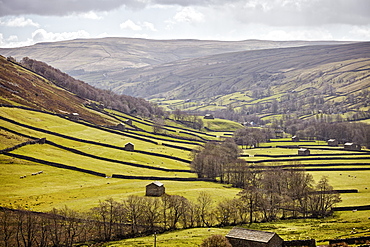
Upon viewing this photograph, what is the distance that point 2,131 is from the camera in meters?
111

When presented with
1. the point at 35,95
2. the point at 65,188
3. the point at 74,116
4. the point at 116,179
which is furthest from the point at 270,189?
the point at 35,95

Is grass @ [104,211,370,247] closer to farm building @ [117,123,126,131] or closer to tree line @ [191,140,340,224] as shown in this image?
tree line @ [191,140,340,224]

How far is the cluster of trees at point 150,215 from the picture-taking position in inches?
2288

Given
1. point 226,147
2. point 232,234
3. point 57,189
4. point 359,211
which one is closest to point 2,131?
point 57,189

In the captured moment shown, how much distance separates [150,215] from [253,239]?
20.2 meters

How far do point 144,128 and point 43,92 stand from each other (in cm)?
4458

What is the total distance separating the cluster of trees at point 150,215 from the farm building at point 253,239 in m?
14.2

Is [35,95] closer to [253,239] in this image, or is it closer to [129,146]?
[129,146]

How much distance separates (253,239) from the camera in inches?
2028

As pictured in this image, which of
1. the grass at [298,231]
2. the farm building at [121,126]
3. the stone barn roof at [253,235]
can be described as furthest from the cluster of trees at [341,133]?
the stone barn roof at [253,235]

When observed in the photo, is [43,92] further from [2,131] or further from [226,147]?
[226,147]

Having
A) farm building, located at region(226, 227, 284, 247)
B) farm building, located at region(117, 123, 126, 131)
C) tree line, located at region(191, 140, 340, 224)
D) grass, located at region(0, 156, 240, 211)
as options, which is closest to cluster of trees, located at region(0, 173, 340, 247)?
tree line, located at region(191, 140, 340, 224)

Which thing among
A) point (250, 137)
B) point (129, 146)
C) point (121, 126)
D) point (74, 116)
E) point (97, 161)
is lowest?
point (97, 161)

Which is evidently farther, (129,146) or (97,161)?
(129,146)
